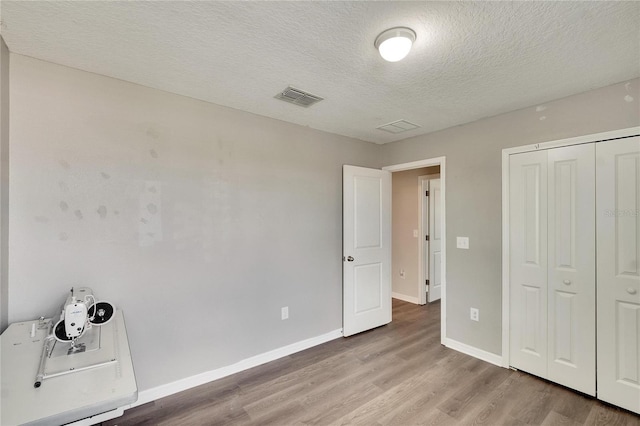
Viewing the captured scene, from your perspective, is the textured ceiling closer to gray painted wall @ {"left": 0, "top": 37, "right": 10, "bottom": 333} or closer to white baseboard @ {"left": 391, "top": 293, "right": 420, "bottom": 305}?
gray painted wall @ {"left": 0, "top": 37, "right": 10, "bottom": 333}

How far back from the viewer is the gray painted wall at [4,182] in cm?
164

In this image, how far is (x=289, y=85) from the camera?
219 centimetres

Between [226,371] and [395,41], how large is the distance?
2900 mm

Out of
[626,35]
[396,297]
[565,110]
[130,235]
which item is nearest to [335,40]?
[626,35]

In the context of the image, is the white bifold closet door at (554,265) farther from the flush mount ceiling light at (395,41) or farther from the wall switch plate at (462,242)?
the flush mount ceiling light at (395,41)

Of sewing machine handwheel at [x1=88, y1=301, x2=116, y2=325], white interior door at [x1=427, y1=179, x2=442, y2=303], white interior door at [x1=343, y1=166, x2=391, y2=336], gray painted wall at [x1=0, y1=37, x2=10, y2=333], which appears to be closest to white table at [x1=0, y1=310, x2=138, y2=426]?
sewing machine handwheel at [x1=88, y1=301, x2=116, y2=325]

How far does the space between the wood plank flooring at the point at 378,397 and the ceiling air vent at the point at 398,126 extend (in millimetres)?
2493

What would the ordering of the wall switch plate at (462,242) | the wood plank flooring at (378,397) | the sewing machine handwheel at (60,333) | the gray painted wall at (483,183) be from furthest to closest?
1. the wall switch plate at (462,242)
2. the gray painted wall at (483,183)
3. the wood plank flooring at (378,397)
4. the sewing machine handwheel at (60,333)

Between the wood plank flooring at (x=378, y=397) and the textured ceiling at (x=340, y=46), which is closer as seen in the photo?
the textured ceiling at (x=340, y=46)

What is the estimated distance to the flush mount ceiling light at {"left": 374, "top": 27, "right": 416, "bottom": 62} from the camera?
1.53 m

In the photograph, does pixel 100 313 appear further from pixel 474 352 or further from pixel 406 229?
pixel 406 229

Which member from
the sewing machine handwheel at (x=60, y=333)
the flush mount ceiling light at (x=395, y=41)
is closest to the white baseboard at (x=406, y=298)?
the flush mount ceiling light at (x=395, y=41)

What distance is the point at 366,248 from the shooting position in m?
3.59

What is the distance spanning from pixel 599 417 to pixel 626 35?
8.35ft
